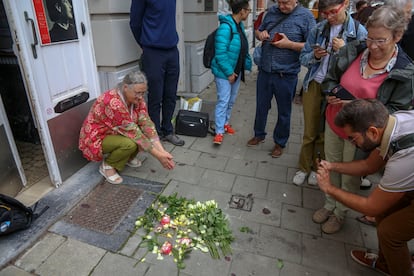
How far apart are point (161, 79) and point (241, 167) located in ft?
4.67

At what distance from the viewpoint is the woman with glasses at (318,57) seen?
2400 mm

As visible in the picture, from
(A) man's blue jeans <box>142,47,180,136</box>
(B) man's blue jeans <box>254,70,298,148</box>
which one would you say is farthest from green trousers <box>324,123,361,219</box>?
(A) man's blue jeans <box>142,47,180,136</box>

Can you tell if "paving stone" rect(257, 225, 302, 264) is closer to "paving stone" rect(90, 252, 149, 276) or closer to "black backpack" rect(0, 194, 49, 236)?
"paving stone" rect(90, 252, 149, 276)

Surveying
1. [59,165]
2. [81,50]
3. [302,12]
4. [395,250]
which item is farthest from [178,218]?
[302,12]

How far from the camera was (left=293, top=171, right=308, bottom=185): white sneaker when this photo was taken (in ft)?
10.3

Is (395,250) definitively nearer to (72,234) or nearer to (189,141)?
(72,234)

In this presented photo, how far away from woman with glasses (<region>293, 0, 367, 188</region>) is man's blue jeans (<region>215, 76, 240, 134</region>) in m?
1.21

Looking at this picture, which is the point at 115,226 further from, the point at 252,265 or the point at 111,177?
the point at 252,265

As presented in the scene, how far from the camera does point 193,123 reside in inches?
164

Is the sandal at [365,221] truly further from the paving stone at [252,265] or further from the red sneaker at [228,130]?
the red sneaker at [228,130]

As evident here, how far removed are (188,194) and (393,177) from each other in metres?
1.80

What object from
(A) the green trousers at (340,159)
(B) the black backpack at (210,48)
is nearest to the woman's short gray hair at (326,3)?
(A) the green trousers at (340,159)

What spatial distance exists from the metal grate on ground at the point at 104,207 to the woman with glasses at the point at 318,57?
173cm

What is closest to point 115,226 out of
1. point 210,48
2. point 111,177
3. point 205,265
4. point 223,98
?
point 111,177
